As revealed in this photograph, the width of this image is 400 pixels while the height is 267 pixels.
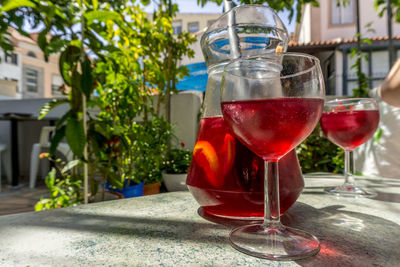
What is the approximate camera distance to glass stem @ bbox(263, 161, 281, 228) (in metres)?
0.31

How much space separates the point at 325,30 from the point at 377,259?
10.1m

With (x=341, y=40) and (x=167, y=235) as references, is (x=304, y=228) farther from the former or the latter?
(x=341, y=40)

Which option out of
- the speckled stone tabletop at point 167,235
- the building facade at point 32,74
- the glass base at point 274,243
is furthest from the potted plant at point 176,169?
the building facade at point 32,74

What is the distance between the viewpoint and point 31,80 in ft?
43.9

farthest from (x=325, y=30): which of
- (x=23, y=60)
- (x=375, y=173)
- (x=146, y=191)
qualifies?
(x=23, y=60)

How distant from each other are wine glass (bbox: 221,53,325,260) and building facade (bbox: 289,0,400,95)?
24.5ft

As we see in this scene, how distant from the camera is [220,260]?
26 centimetres

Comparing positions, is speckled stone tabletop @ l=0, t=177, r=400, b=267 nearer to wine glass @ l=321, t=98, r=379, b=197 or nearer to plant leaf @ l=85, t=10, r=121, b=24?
wine glass @ l=321, t=98, r=379, b=197

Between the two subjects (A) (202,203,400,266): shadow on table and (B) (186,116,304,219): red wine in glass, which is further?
(B) (186,116,304,219): red wine in glass

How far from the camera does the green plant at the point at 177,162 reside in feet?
7.29

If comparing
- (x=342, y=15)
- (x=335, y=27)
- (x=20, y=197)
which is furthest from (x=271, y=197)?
(x=342, y=15)

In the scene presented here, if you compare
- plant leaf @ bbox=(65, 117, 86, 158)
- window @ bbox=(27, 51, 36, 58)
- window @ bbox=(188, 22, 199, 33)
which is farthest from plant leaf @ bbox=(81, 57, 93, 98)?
window @ bbox=(27, 51, 36, 58)

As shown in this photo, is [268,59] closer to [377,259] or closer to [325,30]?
[377,259]

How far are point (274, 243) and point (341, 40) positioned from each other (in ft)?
27.8
